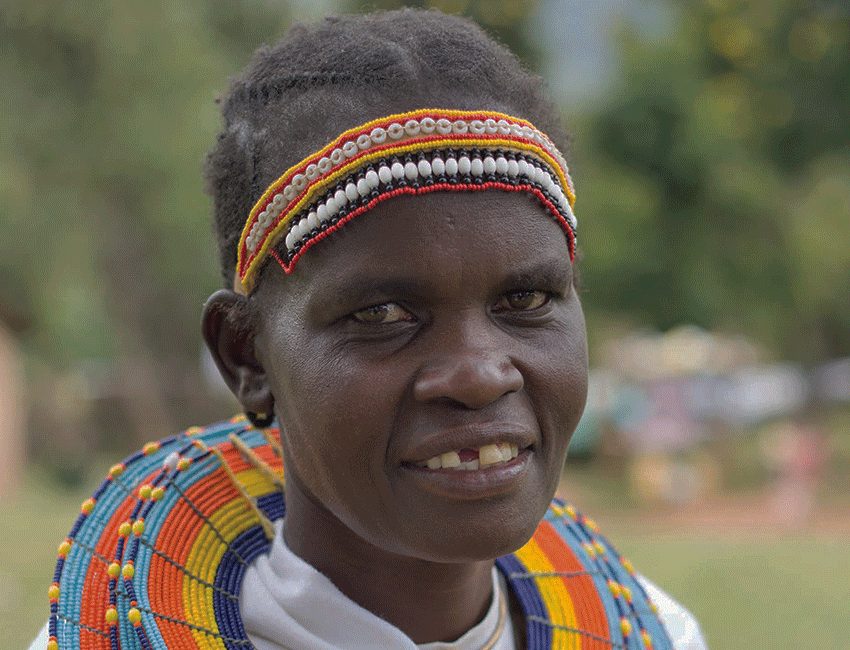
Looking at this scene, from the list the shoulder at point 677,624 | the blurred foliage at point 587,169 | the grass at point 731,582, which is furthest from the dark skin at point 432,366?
the blurred foliage at point 587,169

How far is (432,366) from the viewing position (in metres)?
1.63

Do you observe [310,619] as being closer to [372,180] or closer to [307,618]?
[307,618]

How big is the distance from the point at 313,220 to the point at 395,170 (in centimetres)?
16

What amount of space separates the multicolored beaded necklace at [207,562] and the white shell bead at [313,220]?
737 mm

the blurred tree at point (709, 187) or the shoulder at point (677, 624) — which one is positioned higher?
the blurred tree at point (709, 187)

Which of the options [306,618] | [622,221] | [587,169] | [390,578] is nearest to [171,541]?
[306,618]

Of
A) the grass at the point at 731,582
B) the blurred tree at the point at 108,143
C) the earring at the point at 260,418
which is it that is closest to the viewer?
the earring at the point at 260,418

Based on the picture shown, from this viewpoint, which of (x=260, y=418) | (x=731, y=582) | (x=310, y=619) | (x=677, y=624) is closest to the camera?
(x=310, y=619)

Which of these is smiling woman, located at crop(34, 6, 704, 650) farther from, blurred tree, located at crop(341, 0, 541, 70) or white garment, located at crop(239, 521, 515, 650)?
blurred tree, located at crop(341, 0, 541, 70)

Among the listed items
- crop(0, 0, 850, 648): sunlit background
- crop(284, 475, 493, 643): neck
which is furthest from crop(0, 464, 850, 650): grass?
crop(284, 475, 493, 643): neck

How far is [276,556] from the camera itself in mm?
2006

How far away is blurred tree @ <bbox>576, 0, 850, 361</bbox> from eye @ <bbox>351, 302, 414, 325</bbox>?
47.2 feet

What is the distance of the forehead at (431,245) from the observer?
163cm

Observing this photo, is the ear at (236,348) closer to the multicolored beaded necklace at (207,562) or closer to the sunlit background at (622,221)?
the multicolored beaded necklace at (207,562)
